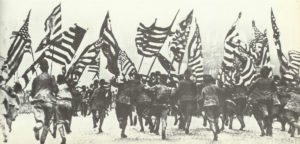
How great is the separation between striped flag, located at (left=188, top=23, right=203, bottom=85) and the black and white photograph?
1cm

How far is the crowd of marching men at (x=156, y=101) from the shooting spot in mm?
4551

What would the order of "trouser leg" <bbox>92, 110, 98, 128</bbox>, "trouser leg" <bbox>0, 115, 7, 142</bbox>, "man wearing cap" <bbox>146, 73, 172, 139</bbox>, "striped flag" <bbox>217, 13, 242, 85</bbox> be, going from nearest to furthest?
"trouser leg" <bbox>0, 115, 7, 142</bbox> → "trouser leg" <bbox>92, 110, 98, 128</bbox> → "man wearing cap" <bbox>146, 73, 172, 139</bbox> → "striped flag" <bbox>217, 13, 242, 85</bbox>

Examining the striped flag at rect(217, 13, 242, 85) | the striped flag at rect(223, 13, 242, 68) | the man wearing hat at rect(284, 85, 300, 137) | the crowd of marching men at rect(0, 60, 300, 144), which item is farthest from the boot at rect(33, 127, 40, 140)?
the man wearing hat at rect(284, 85, 300, 137)

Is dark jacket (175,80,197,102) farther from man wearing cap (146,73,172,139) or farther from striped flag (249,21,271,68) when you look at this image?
striped flag (249,21,271,68)

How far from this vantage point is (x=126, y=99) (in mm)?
4676

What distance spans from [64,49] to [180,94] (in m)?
1.27

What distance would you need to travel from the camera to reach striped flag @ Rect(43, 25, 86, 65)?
Result: 4613 mm

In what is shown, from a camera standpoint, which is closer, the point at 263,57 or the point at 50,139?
the point at 50,139

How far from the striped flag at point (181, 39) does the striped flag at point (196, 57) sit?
0.08 metres

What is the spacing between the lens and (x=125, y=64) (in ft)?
15.4

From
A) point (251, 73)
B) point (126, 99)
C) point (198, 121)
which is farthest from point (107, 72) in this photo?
point (251, 73)

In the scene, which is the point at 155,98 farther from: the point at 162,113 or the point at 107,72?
the point at 107,72

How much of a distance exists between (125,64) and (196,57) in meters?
0.74

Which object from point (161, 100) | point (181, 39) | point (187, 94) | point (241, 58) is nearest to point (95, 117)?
point (161, 100)
